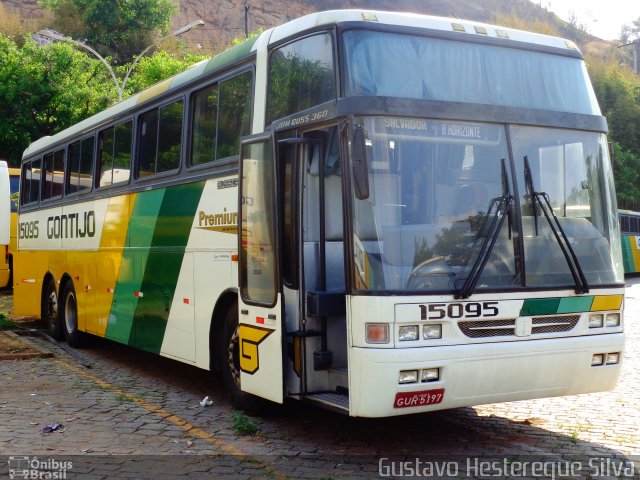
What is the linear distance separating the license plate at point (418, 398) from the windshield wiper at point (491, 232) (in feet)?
2.33

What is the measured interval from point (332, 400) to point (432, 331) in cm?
102

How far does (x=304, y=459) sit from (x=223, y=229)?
2600mm

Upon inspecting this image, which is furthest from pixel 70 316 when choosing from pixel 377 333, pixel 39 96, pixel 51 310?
pixel 39 96

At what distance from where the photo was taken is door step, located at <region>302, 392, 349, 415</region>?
6409 millimetres

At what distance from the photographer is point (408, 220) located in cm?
630

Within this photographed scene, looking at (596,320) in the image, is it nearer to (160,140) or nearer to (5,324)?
(160,140)

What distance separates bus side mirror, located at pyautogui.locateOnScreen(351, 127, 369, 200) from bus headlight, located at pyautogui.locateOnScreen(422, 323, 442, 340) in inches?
41.5

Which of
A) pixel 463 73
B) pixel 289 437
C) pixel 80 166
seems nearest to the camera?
pixel 463 73

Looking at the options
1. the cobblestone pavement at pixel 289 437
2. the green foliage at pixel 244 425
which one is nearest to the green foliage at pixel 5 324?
the cobblestone pavement at pixel 289 437

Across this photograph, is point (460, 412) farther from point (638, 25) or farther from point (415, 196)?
point (638, 25)

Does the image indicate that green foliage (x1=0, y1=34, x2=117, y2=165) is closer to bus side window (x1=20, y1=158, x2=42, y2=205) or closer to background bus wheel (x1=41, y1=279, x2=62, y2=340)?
bus side window (x1=20, y1=158, x2=42, y2=205)

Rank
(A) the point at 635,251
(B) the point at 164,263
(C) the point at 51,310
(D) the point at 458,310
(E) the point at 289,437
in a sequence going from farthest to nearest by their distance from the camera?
1. (A) the point at 635,251
2. (C) the point at 51,310
3. (B) the point at 164,263
4. (E) the point at 289,437
5. (D) the point at 458,310

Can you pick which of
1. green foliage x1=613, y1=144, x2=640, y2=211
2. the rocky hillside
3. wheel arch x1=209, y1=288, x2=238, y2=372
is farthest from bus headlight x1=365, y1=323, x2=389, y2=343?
the rocky hillside

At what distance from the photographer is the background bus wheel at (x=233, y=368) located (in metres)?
7.96
